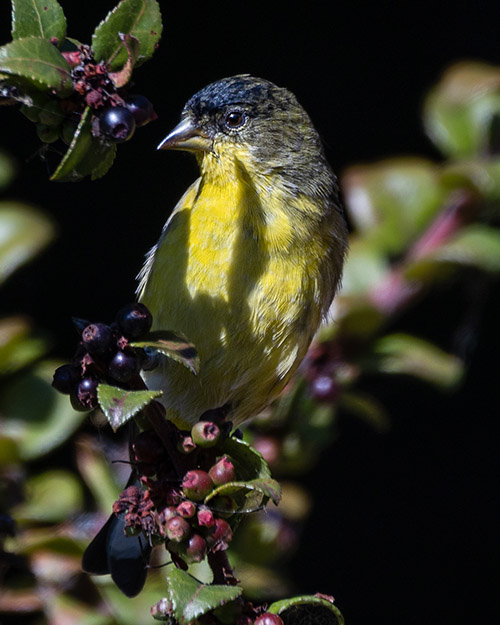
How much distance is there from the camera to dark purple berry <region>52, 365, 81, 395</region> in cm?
102

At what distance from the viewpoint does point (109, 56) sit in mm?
952

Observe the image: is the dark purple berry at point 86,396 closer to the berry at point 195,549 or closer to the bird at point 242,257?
the berry at point 195,549

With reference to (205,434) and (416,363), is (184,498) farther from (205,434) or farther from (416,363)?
(416,363)

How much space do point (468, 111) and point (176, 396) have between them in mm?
867

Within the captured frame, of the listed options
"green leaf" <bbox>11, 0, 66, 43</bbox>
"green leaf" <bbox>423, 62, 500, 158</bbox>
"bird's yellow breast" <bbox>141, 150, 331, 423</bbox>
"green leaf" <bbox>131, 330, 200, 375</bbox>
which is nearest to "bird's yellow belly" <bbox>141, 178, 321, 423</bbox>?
"bird's yellow breast" <bbox>141, 150, 331, 423</bbox>

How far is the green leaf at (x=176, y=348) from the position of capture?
37.7 inches

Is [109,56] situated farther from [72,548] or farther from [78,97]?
[72,548]

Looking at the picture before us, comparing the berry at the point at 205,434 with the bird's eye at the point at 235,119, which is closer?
the berry at the point at 205,434

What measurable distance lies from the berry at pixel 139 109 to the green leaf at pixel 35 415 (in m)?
0.72

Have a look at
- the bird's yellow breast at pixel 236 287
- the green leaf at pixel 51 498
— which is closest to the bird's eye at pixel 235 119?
the bird's yellow breast at pixel 236 287

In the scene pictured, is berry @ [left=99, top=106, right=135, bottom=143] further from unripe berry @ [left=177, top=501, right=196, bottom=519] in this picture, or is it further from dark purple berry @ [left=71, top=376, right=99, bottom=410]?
unripe berry @ [left=177, top=501, right=196, bottom=519]

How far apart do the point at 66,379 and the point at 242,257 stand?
29.2 inches

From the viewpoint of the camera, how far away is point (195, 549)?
1036 millimetres

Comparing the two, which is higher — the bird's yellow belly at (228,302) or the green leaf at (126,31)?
the green leaf at (126,31)
